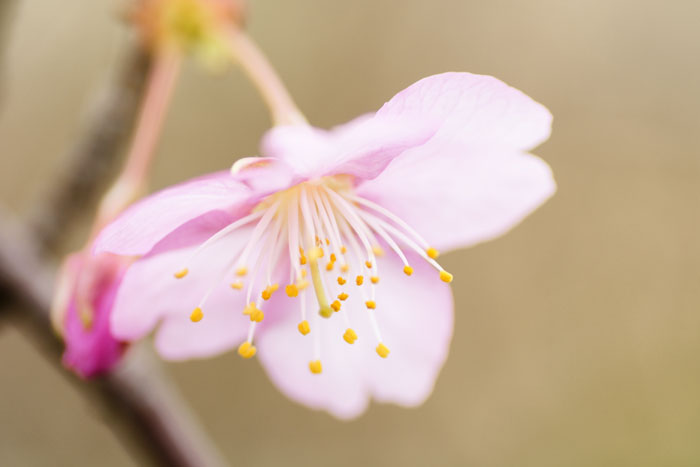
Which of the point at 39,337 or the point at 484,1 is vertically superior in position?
the point at 39,337

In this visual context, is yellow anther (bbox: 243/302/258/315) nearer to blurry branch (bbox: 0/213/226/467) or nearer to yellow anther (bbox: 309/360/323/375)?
yellow anther (bbox: 309/360/323/375)

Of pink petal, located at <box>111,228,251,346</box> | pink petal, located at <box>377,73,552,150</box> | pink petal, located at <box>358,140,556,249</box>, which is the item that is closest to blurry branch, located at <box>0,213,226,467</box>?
pink petal, located at <box>111,228,251,346</box>

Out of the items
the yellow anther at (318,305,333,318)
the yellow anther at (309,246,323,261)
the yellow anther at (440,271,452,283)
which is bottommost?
the yellow anther at (440,271,452,283)

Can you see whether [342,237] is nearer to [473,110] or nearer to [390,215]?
[390,215]

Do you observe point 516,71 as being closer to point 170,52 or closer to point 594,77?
point 594,77

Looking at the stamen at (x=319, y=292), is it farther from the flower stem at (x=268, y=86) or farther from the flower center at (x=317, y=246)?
the flower stem at (x=268, y=86)

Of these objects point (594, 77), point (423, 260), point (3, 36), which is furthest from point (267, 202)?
point (594, 77)
